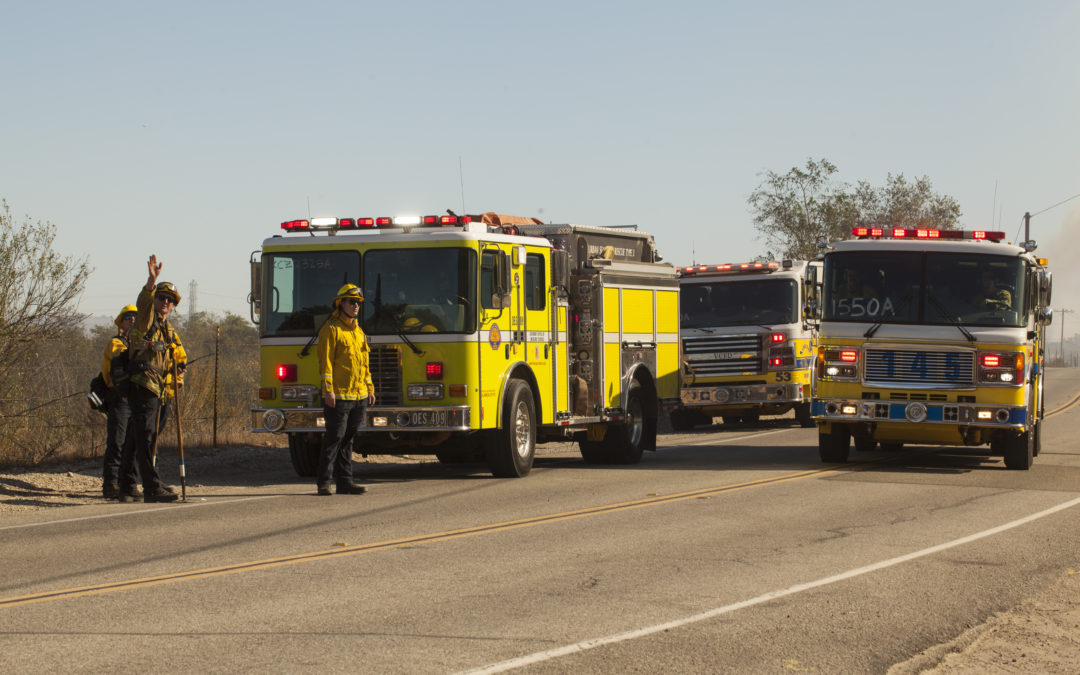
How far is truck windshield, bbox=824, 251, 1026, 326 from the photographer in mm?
16500

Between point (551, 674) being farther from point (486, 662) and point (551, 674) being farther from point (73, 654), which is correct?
point (73, 654)

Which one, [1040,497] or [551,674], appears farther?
[1040,497]

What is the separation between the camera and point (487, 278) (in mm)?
14961

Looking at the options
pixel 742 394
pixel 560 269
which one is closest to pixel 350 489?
pixel 560 269

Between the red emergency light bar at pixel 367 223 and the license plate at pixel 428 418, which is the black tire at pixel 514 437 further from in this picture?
the red emergency light bar at pixel 367 223

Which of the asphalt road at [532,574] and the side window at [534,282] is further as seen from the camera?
the side window at [534,282]

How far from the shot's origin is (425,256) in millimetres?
A: 14891

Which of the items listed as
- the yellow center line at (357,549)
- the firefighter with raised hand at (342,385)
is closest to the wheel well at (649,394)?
the yellow center line at (357,549)

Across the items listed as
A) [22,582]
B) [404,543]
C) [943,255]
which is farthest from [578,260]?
[22,582]

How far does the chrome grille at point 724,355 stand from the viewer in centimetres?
2500

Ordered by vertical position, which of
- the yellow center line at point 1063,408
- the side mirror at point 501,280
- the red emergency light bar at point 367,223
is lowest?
the yellow center line at point 1063,408

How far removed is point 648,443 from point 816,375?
3.09 metres

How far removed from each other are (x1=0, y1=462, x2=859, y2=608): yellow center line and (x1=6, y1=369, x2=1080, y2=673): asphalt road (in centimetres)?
3

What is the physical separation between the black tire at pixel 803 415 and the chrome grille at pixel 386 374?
1228 cm
